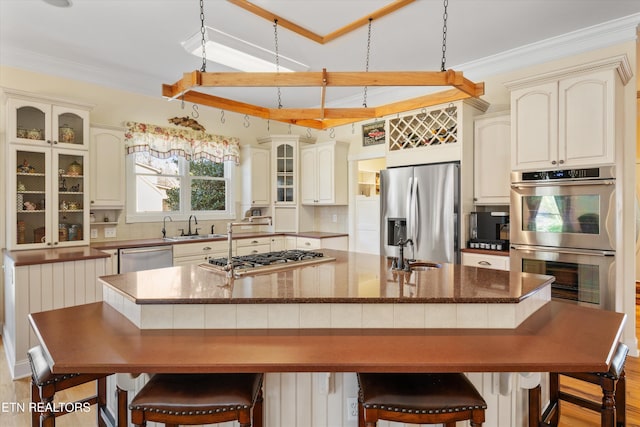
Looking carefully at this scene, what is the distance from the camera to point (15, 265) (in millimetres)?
2822

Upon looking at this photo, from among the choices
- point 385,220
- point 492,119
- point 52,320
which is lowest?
point 52,320

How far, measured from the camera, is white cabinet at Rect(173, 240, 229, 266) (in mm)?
4199

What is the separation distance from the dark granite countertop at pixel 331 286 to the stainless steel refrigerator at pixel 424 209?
1.28 metres

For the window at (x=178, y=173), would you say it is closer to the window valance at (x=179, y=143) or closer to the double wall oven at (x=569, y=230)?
the window valance at (x=179, y=143)

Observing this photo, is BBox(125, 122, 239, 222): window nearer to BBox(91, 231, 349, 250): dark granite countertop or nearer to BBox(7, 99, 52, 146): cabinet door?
BBox(91, 231, 349, 250): dark granite countertop

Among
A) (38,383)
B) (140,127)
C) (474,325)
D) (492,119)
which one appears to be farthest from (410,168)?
(38,383)

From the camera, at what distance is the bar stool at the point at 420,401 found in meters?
1.27

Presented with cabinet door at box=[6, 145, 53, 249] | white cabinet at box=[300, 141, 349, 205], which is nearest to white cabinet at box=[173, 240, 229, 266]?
cabinet door at box=[6, 145, 53, 249]

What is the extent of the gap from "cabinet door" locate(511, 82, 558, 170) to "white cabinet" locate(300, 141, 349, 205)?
2495mm

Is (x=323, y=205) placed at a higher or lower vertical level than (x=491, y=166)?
lower

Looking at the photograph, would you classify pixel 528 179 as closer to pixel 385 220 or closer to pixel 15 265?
pixel 385 220

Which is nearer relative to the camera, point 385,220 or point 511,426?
point 511,426

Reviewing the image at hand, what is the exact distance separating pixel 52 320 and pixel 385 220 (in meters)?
3.28

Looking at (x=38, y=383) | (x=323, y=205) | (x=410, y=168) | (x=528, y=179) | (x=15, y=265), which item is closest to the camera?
(x=38, y=383)
